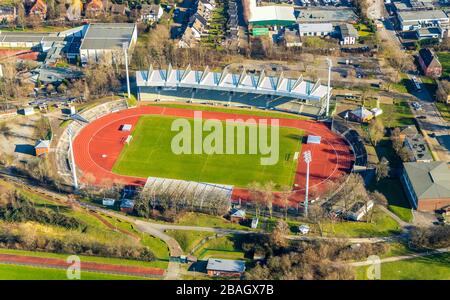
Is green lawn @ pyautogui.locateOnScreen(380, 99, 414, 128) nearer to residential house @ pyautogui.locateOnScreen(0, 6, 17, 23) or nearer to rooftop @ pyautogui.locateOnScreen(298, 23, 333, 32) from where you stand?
rooftop @ pyautogui.locateOnScreen(298, 23, 333, 32)

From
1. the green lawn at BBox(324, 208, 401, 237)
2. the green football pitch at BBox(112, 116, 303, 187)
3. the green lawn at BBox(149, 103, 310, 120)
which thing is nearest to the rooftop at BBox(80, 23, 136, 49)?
the green lawn at BBox(149, 103, 310, 120)

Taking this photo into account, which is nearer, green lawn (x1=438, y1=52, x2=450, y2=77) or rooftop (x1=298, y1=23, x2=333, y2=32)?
green lawn (x1=438, y1=52, x2=450, y2=77)

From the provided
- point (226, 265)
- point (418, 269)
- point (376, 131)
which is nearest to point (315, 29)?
point (376, 131)

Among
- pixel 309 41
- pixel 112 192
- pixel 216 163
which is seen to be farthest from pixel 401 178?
pixel 309 41

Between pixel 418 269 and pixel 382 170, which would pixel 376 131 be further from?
pixel 418 269

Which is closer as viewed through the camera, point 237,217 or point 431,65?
point 237,217

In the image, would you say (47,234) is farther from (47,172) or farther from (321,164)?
(321,164)

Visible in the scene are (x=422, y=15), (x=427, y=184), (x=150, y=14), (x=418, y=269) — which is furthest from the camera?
(x=150, y=14)

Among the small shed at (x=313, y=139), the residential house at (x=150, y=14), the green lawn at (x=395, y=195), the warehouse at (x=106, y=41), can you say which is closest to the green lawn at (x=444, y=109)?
the green lawn at (x=395, y=195)
